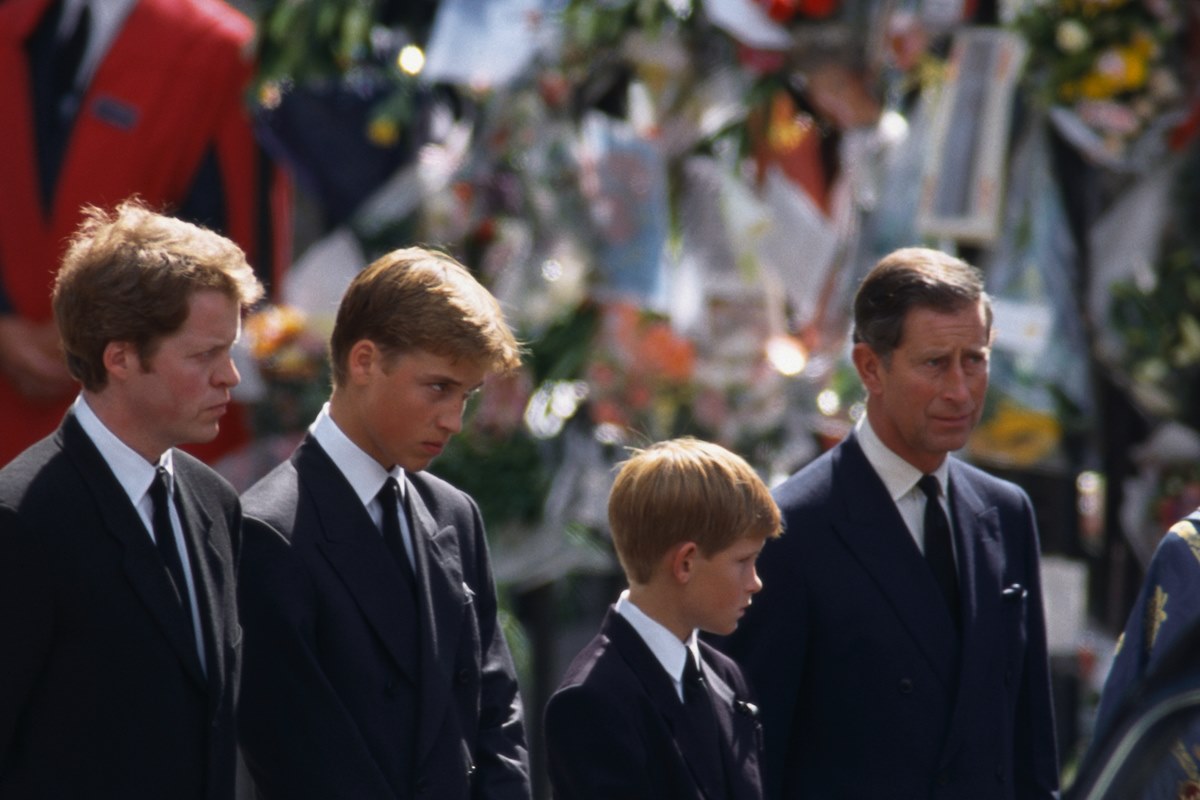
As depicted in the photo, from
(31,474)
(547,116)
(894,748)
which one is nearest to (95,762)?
(31,474)

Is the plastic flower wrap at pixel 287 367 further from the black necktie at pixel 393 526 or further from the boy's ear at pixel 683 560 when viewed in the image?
the boy's ear at pixel 683 560

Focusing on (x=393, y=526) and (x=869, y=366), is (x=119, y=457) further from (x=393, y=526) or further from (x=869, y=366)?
(x=869, y=366)

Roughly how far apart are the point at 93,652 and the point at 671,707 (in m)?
0.83

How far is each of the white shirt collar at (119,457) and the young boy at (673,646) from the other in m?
0.66

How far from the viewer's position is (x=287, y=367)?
551cm

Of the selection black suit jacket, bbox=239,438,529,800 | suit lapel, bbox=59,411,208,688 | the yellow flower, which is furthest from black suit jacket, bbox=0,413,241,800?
the yellow flower

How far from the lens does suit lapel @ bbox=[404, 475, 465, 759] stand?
2.77m

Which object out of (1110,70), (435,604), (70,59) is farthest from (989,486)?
(70,59)

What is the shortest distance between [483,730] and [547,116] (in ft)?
9.29

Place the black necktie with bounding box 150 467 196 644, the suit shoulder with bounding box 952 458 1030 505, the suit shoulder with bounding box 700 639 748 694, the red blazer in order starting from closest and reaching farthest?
1. the black necktie with bounding box 150 467 196 644
2. the suit shoulder with bounding box 700 639 748 694
3. the suit shoulder with bounding box 952 458 1030 505
4. the red blazer

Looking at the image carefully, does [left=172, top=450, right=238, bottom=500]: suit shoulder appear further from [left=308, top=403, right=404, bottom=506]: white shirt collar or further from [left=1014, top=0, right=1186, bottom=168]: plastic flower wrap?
[left=1014, top=0, right=1186, bottom=168]: plastic flower wrap

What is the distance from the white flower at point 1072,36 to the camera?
4.93 metres

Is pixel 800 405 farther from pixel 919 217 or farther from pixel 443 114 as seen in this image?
pixel 443 114

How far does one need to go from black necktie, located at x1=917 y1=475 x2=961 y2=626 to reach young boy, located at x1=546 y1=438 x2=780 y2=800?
0.38 metres
